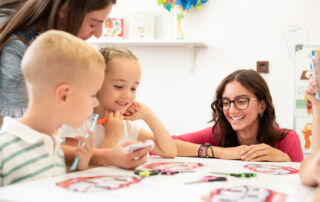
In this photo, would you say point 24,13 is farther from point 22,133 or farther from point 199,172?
point 199,172

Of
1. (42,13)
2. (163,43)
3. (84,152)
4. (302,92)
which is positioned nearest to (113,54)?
(42,13)

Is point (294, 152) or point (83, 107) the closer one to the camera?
point (83, 107)

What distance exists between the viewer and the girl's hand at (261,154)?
Result: 1369 millimetres

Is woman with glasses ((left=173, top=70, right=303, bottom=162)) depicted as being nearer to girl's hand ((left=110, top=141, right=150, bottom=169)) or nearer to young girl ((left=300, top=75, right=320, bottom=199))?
young girl ((left=300, top=75, right=320, bottom=199))

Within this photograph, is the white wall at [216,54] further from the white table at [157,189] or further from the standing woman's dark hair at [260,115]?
the white table at [157,189]

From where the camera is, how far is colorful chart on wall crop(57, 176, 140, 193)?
72 centimetres

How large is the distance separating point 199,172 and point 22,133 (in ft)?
1.45

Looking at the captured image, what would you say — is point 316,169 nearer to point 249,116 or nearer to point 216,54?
point 249,116

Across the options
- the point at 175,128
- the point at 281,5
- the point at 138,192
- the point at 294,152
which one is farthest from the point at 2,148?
the point at 281,5

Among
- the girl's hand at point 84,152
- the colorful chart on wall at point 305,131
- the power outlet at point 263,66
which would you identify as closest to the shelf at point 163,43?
the power outlet at point 263,66

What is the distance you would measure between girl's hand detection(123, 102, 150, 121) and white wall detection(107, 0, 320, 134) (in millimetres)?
1737

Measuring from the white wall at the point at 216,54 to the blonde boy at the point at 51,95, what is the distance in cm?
229

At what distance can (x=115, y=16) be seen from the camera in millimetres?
3336

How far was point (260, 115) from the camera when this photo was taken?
186 cm
